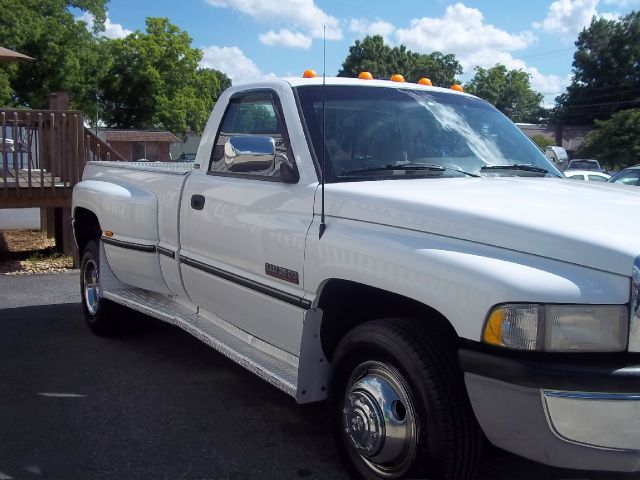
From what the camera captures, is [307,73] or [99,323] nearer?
[307,73]

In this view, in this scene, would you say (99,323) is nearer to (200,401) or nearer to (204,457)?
(200,401)

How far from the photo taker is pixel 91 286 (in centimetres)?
605

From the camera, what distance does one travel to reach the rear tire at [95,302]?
584cm

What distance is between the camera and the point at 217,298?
430 cm

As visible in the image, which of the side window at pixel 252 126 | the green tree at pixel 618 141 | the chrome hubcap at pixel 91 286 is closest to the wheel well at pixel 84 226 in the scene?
the chrome hubcap at pixel 91 286

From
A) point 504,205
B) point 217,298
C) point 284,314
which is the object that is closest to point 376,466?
point 284,314

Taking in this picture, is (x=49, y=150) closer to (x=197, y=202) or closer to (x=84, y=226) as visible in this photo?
(x=84, y=226)

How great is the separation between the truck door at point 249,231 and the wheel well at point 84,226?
1952 millimetres

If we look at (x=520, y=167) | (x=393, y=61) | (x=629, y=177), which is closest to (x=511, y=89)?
(x=393, y=61)

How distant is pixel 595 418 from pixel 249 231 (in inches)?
80.6

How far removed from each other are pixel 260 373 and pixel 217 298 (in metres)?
0.79

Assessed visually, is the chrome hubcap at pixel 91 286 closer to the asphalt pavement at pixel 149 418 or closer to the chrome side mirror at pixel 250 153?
the asphalt pavement at pixel 149 418

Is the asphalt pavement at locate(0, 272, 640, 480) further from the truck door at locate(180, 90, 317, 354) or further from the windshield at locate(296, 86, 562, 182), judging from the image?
the windshield at locate(296, 86, 562, 182)

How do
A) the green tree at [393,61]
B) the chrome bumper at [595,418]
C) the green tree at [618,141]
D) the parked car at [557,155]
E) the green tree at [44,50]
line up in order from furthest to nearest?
the green tree at [393,61] < the green tree at [618,141] < the green tree at [44,50] < the parked car at [557,155] < the chrome bumper at [595,418]
